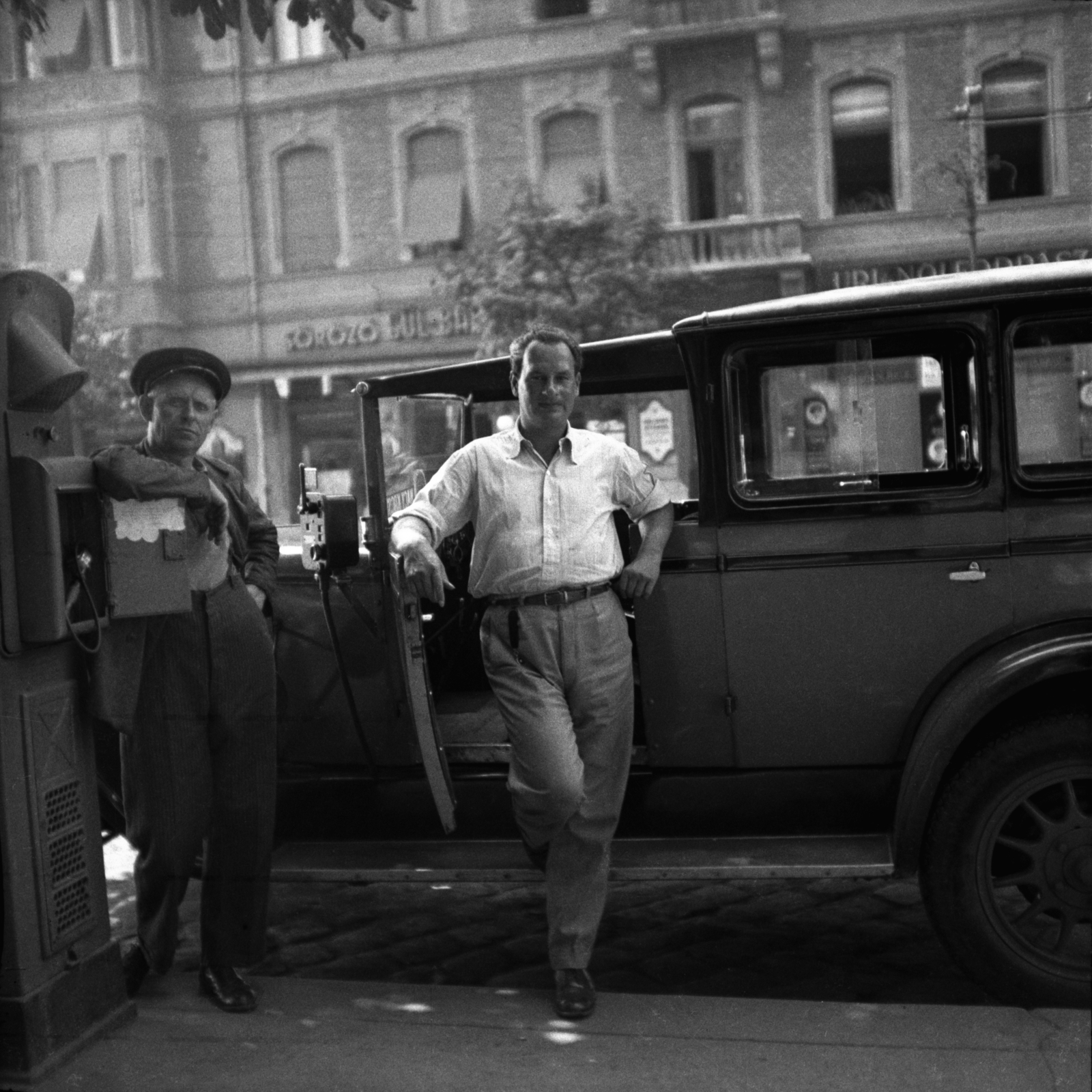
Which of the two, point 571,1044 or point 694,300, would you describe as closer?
point 571,1044

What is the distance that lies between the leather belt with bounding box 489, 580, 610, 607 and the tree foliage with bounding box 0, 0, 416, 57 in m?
2.06

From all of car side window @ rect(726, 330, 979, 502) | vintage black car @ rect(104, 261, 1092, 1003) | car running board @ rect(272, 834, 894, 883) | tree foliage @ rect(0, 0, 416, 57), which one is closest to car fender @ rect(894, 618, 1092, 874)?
vintage black car @ rect(104, 261, 1092, 1003)

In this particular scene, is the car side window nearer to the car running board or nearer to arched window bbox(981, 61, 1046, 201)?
arched window bbox(981, 61, 1046, 201)

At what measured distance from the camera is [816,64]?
13.6 ft

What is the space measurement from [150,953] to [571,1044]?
1.31 m

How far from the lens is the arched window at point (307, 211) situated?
4.52 m

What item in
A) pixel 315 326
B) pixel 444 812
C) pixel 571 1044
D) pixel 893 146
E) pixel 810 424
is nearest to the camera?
pixel 571 1044

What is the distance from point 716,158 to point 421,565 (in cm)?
174

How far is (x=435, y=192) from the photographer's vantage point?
446 cm

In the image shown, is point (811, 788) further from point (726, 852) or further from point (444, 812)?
point (444, 812)

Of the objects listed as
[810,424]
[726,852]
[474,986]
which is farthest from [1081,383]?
[474,986]

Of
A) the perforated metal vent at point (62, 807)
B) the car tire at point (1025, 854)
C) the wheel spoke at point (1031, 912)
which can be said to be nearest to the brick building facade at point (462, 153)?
the perforated metal vent at point (62, 807)

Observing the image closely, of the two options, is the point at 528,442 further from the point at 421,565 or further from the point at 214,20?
the point at 214,20

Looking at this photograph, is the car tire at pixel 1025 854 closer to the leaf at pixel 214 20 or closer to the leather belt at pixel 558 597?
the leather belt at pixel 558 597
